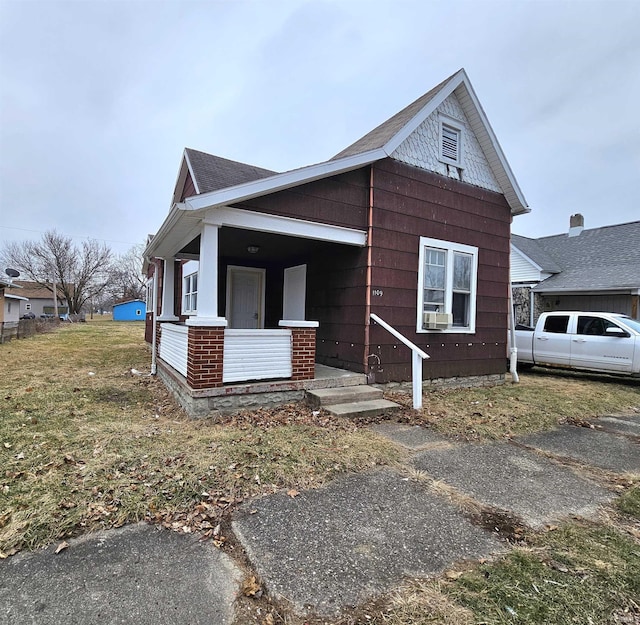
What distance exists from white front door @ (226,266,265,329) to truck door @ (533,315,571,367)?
25.0 ft

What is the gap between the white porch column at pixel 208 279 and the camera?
16.4ft

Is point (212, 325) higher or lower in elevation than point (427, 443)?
higher

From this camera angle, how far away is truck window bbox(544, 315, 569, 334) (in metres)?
9.92

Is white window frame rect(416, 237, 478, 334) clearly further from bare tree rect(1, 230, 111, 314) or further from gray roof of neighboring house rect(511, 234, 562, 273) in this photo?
bare tree rect(1, 230, 111, 314)

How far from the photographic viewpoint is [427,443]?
4.37 meters

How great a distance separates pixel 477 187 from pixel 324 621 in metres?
8.11

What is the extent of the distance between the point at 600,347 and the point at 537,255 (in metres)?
8.89

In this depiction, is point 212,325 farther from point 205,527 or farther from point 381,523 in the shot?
point 381,523

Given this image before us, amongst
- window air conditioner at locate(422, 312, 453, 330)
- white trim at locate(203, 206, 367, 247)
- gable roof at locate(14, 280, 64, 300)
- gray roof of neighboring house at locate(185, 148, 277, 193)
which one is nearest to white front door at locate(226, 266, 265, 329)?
gray roof of neighboring house at locate(185, 148, 277, 193)

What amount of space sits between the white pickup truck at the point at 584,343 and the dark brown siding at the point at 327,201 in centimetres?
698

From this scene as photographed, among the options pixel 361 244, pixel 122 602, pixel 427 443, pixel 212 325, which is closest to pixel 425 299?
pixel 361 244

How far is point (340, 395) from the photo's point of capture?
5578mm

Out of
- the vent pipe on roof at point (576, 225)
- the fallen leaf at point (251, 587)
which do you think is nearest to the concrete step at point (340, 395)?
the fallen leaf at point (251, 587)

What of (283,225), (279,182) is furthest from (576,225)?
(279,182)
